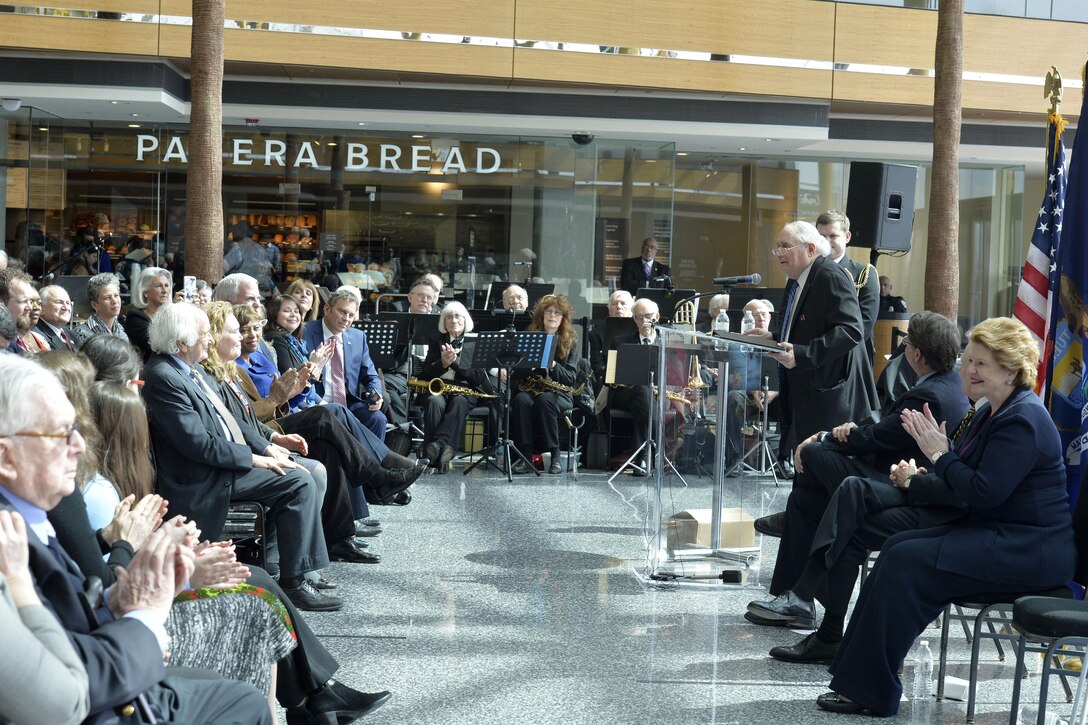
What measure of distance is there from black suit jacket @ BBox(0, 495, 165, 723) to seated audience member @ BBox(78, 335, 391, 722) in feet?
2.24

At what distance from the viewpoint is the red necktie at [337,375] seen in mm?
7652

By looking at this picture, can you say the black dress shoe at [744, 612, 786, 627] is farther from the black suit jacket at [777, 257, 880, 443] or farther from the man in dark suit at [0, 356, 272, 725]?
the man in dark suit at [0, 356, 272, 725]

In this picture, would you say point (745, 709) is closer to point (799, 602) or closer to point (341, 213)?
point (799, 602)

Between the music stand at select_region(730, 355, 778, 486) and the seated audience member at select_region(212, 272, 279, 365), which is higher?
the seated audience member at select_region(212, 272, 279, 365)

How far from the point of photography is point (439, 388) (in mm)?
9508

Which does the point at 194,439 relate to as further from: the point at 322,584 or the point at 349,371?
the point at 349,371

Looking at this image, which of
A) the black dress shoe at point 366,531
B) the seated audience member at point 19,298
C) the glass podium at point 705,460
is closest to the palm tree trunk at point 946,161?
the glass podium at point 705,460

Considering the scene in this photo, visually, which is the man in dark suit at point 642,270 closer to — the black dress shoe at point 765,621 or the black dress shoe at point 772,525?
the black dress shoe at point 772,525

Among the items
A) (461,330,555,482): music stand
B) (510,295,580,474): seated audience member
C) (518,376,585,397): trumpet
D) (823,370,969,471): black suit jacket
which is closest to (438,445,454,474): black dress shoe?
(461,330,555,482): music stand

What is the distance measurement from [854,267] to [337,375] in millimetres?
3616

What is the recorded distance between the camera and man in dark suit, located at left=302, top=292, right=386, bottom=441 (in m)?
7.66

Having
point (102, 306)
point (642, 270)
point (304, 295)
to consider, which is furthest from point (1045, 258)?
point (642, 270)

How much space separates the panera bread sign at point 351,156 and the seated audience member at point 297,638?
11204mm

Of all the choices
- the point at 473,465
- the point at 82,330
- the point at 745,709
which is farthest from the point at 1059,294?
the point at 82,330
